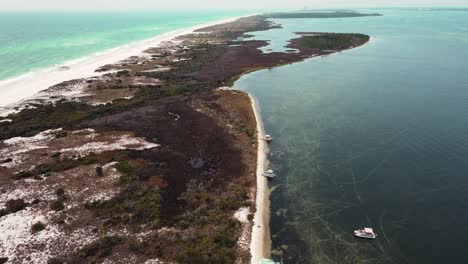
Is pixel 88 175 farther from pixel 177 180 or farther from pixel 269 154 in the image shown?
pixel 269 154

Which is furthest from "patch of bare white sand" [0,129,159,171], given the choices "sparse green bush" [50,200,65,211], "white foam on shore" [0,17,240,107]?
"white foam on shore" [0,17,240,107]

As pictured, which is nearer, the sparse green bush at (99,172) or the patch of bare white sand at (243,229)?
the patch of bare white sand at (243,229)

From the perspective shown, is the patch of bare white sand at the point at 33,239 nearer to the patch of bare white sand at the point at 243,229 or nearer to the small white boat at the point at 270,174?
the patch of bare white sand at the point at 243,229

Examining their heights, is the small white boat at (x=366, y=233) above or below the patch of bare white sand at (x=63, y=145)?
below

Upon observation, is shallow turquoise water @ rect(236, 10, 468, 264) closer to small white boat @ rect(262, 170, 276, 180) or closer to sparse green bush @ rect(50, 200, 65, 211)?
small white boat @ rect(262, 170, 276, 180)

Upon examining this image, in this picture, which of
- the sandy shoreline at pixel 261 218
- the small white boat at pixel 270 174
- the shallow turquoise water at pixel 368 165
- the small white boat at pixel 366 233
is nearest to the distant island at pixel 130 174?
the sandy shoreline at pixel 261 218
